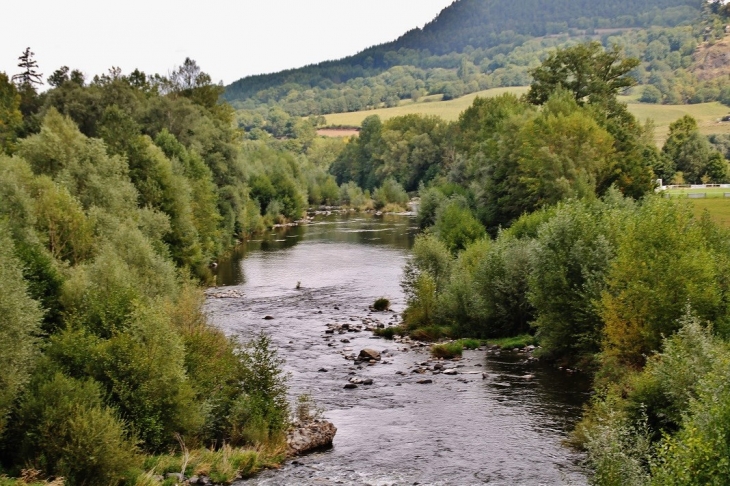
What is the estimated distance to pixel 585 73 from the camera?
281 ft

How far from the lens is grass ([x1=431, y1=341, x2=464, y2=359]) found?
46.0 metres

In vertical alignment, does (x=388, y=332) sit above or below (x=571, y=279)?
below

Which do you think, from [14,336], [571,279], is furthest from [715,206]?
[14,336]

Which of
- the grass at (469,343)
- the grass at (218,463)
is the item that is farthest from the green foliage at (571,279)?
the grass at (218,463)

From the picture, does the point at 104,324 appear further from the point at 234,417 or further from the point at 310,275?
the point at 310,275

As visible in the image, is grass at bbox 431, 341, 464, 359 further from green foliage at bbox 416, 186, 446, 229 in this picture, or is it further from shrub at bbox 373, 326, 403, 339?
green foliage at bbox 416, 186, 446, 229

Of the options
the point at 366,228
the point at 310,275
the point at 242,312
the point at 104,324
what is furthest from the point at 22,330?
the point at 366,228

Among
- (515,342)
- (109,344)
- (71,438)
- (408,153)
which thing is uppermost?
(408,153)

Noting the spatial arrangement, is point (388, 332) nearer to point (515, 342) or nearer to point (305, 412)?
point (515, 342)

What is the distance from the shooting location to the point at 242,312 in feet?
187

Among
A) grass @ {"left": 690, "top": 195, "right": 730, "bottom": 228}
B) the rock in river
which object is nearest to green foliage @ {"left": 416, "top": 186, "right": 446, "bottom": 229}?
grass @ {"left": 690, "top": 195, "right": 730, "bottom": 228}

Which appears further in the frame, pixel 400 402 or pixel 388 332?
pixel 388 332

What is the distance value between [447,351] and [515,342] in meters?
5.05

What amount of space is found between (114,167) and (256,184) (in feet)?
211
